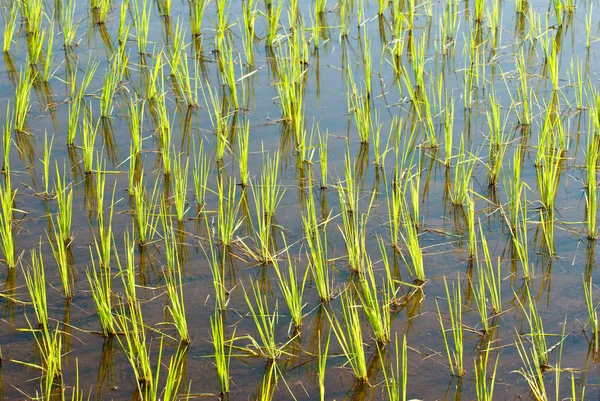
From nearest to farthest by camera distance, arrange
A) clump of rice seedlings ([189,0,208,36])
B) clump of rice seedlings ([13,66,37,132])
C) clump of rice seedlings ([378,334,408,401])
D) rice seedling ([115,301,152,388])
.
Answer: clump of rice seedlings ([378,334,408,401]) → rice seedling ([115,301,152,388]) → clump of rice seedlings ([13,66,37,132]) → clump of rice seedlings ([189,0,208,36])

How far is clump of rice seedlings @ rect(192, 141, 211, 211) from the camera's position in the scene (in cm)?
347

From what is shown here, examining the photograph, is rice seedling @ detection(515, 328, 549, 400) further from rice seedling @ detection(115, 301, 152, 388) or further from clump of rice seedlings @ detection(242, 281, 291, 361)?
rice seedling @ detection(115, 301, 152, 388)

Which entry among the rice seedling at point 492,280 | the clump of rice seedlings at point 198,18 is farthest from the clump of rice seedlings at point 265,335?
the clump of rice seedlings at point 198,18

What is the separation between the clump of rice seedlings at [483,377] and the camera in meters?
2.37

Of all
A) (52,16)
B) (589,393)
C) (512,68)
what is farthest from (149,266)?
(52,16)

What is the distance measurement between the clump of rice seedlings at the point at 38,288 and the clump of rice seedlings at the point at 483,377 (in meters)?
1.39

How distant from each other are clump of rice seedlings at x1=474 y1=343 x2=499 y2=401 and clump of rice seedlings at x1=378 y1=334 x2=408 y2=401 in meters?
0.23

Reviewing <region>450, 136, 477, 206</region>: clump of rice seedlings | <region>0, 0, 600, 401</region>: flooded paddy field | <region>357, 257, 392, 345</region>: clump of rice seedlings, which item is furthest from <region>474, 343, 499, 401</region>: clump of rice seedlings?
<region>450, 136, 477, 206</region>: clump of rice seedlings

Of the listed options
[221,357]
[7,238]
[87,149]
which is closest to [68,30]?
[87,149]

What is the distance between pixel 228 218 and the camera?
10.7 feet

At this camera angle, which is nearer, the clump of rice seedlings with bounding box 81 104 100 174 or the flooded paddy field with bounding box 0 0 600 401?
the flooded paddy field with bounding box 0 0 600 401

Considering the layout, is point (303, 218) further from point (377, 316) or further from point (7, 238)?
point (7, 238)

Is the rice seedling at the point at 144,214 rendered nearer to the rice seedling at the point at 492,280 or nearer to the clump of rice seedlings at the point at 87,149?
the clump of rice seedlings at the point at 87,149

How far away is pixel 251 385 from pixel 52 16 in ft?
14.0
